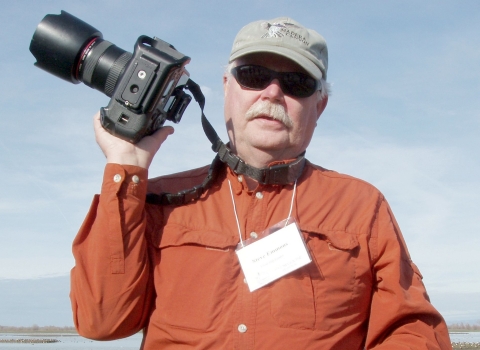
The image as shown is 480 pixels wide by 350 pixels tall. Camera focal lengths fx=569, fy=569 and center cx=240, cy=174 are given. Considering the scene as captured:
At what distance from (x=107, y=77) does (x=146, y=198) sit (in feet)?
1.97

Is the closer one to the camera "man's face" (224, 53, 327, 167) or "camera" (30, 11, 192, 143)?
"camera" (30, 11, 192, 143)

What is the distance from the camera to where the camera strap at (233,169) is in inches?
107

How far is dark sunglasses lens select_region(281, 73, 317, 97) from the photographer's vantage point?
279 cm

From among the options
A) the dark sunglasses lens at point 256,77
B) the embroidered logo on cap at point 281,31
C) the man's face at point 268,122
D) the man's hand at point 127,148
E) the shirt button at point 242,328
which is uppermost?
the embroidered logo on cap at point 281,31

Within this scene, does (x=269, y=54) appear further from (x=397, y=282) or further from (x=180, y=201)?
(x=397, y=282)

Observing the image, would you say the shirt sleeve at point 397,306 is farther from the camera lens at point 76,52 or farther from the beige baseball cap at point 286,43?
the camera lens at point 76,52

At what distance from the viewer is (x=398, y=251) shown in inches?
101

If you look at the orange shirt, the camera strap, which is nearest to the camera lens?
the camera strap

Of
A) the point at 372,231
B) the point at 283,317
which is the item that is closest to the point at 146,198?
the point at 283,317

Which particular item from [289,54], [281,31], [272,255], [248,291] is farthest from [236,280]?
[281,31]

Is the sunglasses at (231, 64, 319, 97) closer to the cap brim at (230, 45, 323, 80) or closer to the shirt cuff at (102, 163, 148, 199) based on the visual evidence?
the cap brim at (230, 45, 323, 80)

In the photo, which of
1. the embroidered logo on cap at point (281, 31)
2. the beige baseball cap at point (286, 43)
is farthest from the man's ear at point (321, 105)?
the embroidered logo on cap at point (281, 31)

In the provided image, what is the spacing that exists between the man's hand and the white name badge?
1.91 ft

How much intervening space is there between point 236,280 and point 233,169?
596mm
